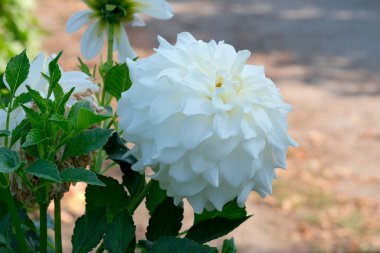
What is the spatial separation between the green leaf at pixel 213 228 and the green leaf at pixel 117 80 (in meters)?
0.15

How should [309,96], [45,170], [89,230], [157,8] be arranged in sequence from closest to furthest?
[45,170] < [89,230] < [157,8] < [309,96]

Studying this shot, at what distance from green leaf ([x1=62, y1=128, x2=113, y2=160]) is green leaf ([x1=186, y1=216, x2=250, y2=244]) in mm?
152

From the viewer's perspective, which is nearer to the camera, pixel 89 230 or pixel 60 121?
pixel 60 121

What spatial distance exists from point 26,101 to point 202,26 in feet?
19.8

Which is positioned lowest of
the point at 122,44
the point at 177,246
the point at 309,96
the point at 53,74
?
the point at 177,246

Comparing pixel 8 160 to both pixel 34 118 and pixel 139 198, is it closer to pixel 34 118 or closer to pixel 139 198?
pixel 34 118

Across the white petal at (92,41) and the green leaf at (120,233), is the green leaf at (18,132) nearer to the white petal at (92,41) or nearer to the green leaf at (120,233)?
the green leaf at (120,233)

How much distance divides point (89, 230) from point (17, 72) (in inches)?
6.2

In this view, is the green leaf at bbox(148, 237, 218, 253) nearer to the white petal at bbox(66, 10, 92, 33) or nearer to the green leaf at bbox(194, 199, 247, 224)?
the green leaf at bbox(194, 199, 247, 224)

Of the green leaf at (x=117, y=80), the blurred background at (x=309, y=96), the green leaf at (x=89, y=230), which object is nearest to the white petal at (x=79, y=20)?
the green leaf at (x=117, y=80)

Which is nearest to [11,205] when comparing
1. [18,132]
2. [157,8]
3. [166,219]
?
[18,132]

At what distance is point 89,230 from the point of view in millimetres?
684

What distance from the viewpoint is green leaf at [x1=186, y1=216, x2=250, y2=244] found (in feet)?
2.34

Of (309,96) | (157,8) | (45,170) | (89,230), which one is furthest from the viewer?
(309,96)
